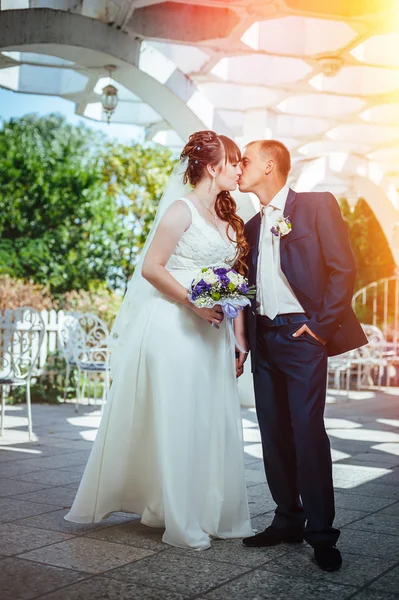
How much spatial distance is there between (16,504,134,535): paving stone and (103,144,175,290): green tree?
14.2 metres

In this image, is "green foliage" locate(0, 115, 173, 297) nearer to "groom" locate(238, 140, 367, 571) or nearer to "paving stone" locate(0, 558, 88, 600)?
"groom" locate(238, 140, 367, 571)

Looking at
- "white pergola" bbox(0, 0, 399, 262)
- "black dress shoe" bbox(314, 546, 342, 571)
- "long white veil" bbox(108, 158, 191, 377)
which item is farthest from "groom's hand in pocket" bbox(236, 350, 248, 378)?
"white pergola" bbox(0, 0, 399, 262)

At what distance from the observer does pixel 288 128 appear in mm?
13883

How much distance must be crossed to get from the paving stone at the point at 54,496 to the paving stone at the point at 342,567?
1591mm

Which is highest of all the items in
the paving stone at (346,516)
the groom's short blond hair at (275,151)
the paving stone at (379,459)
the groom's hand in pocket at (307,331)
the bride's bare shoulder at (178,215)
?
the groom's short blond hair at (275,151)

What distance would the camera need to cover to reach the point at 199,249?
13.6 feet

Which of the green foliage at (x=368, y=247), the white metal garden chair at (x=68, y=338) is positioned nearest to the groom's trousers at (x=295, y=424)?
the white metal garden chair at (x=68, y=338)

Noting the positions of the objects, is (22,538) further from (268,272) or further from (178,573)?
(268,272)

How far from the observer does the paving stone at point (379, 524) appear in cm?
425

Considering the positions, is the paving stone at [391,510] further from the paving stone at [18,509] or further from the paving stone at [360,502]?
the paving stone at [18,509]

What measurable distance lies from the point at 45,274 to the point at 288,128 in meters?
7.98

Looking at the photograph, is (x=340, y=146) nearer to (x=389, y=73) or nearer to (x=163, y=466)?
(x=389, y=73)

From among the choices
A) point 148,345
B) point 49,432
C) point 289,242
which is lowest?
point 49,432

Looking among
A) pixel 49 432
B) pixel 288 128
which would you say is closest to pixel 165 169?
pixel 288 128
